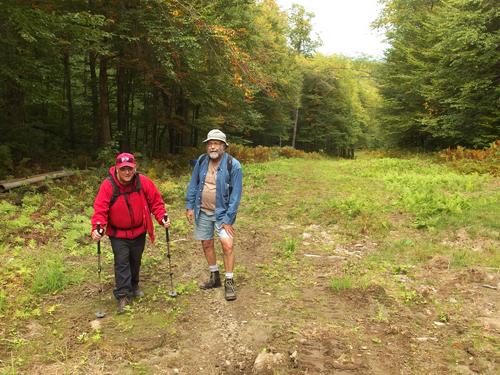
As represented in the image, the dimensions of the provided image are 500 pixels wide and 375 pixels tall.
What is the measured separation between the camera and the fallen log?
1066cm

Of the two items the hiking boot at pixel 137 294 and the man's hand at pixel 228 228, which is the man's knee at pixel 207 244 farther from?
the hiking boot at pixel 137 294

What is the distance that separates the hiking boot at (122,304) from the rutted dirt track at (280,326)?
0.09m

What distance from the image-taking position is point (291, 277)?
6.48 metres


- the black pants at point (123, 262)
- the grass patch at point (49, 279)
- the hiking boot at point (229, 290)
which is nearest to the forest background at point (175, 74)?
the grass patch at point (49, 279)

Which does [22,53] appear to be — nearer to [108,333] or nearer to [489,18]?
[108,333]

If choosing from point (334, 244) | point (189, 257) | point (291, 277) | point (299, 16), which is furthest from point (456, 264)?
point (299, 16)

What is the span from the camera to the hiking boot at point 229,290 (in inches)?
221

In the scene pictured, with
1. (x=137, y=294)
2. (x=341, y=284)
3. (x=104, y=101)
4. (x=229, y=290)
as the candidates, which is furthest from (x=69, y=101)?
(x=341, y=284)

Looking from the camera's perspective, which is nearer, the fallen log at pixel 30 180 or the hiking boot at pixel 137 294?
the hiking boot at pixel 137 294

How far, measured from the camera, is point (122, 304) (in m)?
5.23

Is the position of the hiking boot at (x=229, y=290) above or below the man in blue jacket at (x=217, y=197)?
below

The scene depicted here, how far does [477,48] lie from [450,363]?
18.7m

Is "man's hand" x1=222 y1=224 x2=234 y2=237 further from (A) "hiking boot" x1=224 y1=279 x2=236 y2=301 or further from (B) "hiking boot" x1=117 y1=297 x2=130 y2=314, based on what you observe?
(B) "hiking boot" x1=117 y1=297 x2=130 y2=314

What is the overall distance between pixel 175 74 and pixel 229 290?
36.5 ft
